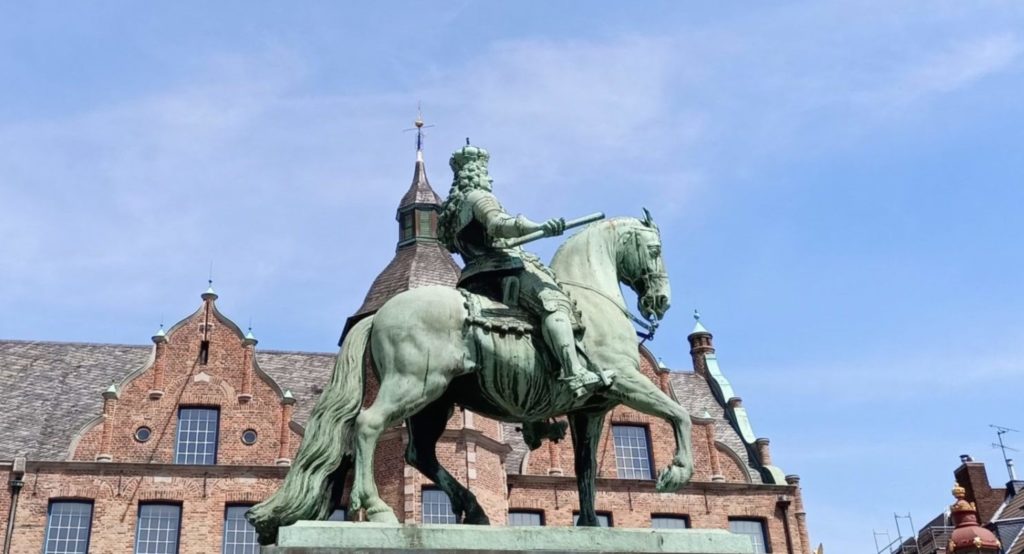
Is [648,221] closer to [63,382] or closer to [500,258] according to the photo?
[500,258]

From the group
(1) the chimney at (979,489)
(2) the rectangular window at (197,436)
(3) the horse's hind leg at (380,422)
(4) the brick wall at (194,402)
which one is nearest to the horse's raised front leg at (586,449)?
(3) the horse's hind leg at (380,422)

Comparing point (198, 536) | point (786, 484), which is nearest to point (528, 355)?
point (198, 536)

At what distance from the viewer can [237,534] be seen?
87.1 feet

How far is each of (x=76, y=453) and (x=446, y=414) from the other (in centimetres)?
2137

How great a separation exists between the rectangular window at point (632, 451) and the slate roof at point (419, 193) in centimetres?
1124

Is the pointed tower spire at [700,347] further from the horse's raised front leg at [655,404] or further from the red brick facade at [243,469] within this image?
the horse's raised front leg at [655,404]

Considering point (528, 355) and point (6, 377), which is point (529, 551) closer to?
point (528, 355)

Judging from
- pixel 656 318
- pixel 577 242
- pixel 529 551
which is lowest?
pixel 529 551

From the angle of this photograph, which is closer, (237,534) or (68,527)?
(68,527)

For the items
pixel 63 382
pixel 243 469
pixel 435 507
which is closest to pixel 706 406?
pixel 435 507

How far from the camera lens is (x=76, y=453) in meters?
26.8

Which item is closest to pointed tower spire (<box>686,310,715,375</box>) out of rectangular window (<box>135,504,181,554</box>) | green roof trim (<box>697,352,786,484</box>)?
green roof trim (<box>697,352,786,484</box>)

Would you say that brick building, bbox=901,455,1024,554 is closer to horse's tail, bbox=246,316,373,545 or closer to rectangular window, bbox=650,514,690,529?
rectangular window, bbox=650,514,690,529

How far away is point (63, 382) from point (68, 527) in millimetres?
6651
